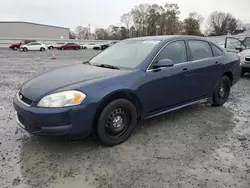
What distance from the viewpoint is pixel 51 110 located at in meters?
2.80

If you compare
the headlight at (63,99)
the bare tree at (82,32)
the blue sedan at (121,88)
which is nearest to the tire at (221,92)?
the blue sedan at (121,88)

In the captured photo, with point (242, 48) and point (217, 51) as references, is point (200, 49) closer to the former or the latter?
point (217, 51)

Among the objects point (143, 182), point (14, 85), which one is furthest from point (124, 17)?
point (143, 182)

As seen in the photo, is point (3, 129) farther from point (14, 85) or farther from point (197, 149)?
point (14, 85)

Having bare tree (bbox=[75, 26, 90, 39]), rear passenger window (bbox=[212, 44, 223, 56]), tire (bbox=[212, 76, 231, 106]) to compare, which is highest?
bare tree (bbox=[75, 26, 90, 39])

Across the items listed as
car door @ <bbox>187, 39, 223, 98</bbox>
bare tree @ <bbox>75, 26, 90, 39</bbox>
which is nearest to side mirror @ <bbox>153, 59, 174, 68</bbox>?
car door @ <bbox>187, 39, 223, 98</bbox>

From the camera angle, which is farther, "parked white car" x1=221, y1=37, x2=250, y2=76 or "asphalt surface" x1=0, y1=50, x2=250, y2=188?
"parked white car" x1=221, y1=37, x2=250, y2=76

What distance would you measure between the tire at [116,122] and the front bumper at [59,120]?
0.65ft

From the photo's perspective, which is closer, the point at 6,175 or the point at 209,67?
the point at 6,175

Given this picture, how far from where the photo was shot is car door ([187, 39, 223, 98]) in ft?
14.2

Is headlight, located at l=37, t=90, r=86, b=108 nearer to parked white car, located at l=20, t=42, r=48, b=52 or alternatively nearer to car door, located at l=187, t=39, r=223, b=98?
car door, located at l=187, t=39, r=223, b=98

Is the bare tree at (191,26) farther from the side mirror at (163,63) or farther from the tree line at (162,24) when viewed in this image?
the side mirror at (163,63)

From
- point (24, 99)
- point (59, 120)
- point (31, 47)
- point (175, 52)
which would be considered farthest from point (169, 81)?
point (31, 47)

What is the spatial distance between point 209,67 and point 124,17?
84712 millimetres
